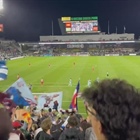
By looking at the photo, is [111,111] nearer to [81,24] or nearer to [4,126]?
[4,126]

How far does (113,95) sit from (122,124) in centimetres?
24

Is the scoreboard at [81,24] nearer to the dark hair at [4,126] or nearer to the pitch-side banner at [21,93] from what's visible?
the pitch-side banner at [21,93]

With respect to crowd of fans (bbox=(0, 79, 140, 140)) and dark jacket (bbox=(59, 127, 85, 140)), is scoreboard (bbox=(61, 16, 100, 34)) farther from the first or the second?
crowd of fans (bbox=(0, 79, 140, 140))

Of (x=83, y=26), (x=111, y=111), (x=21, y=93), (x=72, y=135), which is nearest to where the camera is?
(x=111, y=111)

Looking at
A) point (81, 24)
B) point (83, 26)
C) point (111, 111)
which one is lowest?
point (111, 111)

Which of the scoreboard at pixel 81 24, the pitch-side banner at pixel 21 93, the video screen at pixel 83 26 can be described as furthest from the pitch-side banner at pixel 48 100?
the video screen at pixel 83 26

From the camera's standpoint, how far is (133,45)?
127312 mm

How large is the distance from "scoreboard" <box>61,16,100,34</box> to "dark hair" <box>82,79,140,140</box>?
384 feet

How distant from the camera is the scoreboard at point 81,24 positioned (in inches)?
4695

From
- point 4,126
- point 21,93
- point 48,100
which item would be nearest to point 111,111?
point 4,126

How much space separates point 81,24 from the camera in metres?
120

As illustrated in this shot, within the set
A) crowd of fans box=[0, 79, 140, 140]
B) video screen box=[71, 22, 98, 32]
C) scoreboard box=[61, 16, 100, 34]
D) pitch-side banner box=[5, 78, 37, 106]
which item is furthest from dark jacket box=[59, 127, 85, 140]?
video screen box=[71, 22, 98, 32]

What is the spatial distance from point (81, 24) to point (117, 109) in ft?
389

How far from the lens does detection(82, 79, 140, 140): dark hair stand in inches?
102
